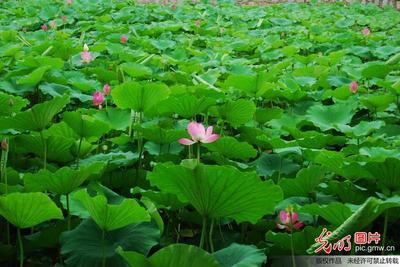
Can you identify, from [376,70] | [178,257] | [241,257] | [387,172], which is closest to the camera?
[178,257]

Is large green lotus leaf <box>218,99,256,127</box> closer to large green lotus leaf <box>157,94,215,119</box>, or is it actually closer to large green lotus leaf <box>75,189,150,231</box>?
large green lotus leaf <box>157,94,215,119</box>

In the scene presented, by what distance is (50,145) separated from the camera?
131 cm

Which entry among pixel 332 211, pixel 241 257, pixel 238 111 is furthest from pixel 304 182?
pixel 238 111

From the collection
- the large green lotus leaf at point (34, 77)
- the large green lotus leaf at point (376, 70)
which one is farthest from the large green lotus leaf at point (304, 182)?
the large green lotus leaf at point (376, 70)

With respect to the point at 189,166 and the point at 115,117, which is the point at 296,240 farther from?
the point at 115,117

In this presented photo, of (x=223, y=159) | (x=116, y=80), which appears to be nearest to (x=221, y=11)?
(x=116, y=80)

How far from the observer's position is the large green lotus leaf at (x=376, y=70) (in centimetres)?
214

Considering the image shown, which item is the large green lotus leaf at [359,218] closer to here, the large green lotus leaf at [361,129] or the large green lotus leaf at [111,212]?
the large green lotus leaf at [111,212]

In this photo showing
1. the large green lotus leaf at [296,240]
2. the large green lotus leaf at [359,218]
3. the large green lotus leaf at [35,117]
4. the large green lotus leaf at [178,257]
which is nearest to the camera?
the large green lotus leaf at [178,257]

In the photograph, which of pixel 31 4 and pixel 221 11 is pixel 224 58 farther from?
pixel 31 4

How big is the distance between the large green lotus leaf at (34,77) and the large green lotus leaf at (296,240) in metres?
1.12

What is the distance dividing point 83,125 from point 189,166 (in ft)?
1.89

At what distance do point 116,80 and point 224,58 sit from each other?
0.94m

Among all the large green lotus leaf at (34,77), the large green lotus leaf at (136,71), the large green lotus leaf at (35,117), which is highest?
the large green lotus leaf at (35,117)
